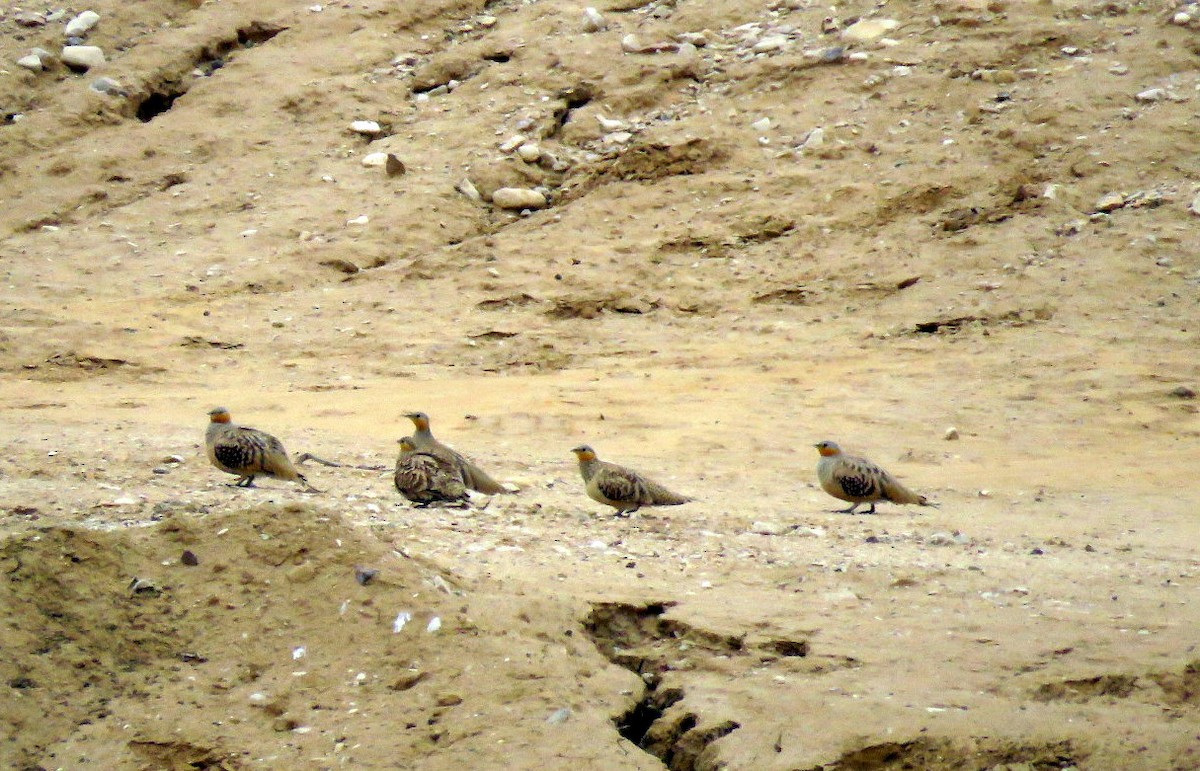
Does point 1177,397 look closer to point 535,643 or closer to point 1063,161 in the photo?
point 1063,161

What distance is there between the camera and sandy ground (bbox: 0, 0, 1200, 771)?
5418 mm

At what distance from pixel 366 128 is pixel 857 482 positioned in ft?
34.4

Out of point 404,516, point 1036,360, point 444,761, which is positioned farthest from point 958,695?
point 1036,360

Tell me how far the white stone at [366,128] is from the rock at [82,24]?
12.4 feet

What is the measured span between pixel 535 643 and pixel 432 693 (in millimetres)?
468

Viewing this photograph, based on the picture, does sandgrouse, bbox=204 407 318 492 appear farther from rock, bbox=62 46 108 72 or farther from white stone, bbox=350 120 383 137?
rock, bbox=62 46 108 72

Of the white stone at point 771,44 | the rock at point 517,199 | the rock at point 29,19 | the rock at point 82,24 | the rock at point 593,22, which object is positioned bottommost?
the rock at point 517,199

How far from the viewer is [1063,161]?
16078mm

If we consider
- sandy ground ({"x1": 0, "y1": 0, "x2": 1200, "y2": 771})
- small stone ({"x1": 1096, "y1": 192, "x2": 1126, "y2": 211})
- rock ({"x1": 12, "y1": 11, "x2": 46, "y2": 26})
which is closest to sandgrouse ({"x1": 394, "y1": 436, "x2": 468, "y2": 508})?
sandy ground ({"x1": 0, "y1": 0, "x2": 1200, "y2": 771})

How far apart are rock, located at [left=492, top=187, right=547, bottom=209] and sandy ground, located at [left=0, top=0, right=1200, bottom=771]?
0.53 ft

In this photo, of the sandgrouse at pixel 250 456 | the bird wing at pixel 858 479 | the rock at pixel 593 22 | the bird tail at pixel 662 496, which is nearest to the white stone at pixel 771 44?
the rock at pixel 593 22

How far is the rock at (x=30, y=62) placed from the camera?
18.6 meters

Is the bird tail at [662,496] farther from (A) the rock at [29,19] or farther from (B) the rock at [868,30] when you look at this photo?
(A) the rock at [29,19]

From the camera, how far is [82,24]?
19.1m
